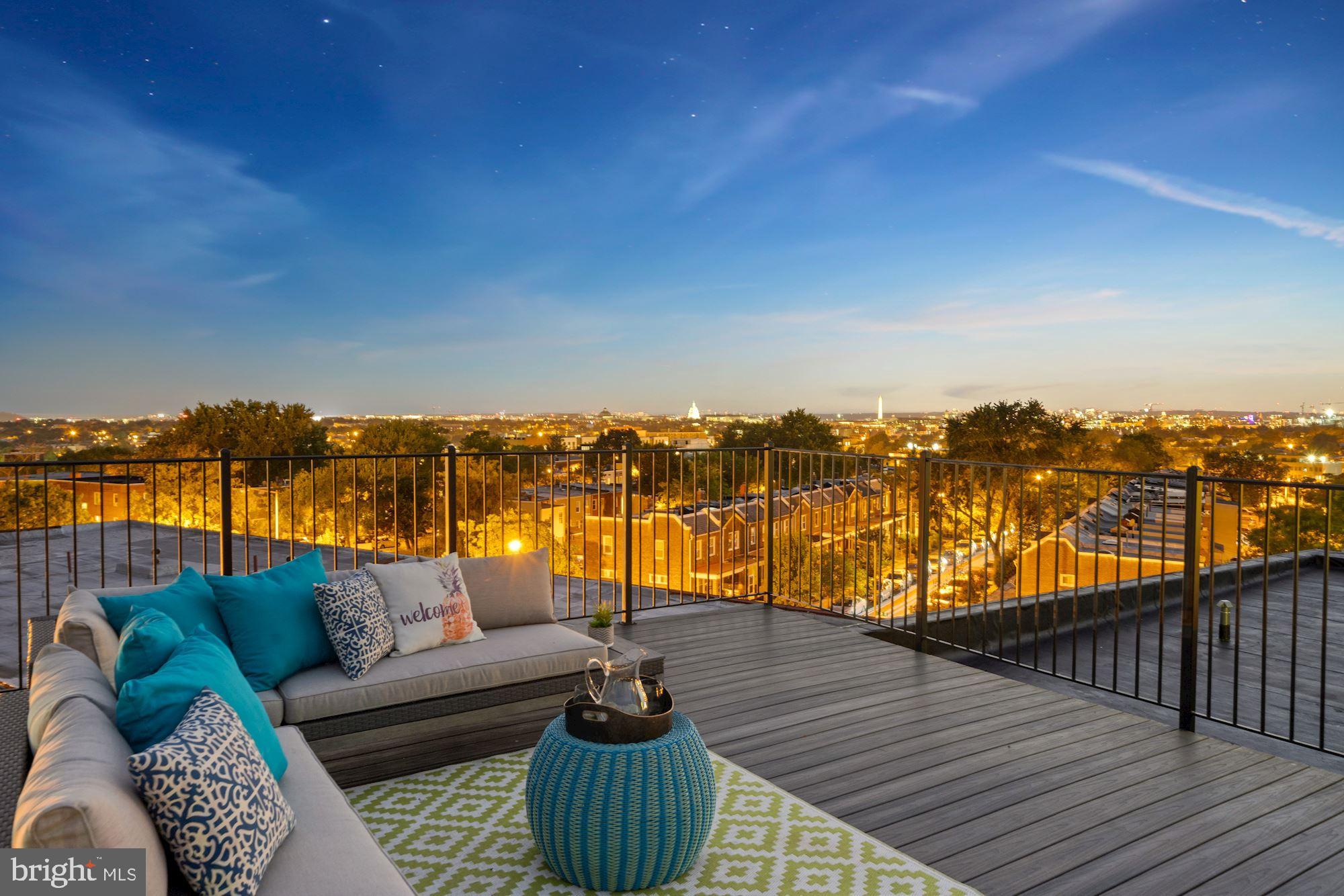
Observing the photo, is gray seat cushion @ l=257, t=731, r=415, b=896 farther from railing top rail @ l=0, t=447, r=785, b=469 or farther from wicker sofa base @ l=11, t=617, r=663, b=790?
railing top rail @ l=0, t=447, r=785, b=469

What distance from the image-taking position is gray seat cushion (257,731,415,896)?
1438mm

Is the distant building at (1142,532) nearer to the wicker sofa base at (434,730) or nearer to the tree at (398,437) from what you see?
the wicker sofa base at (434,730)

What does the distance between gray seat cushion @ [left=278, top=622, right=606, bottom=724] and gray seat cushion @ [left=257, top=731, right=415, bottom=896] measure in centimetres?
66

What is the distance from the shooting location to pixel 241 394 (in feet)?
77.5

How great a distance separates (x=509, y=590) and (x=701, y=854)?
1569 millimetres

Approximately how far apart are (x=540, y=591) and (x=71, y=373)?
19.8 metres

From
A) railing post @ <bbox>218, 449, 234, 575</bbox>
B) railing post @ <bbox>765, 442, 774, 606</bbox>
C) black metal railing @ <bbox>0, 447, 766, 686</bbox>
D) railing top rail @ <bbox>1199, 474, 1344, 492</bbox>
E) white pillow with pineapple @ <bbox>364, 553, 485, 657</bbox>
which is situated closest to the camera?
railing top rail @ <bbox>1199, 474, 1344, 492</bbox>

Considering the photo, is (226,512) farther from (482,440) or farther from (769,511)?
(482,440)

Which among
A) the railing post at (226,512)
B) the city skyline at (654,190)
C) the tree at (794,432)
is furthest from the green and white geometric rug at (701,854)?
the tree at (794,432)

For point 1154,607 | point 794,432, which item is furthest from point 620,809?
point 794,432

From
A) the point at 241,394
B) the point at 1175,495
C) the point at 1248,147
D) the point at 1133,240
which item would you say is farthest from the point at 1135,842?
the point at 241,394

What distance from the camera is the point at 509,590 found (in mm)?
3436

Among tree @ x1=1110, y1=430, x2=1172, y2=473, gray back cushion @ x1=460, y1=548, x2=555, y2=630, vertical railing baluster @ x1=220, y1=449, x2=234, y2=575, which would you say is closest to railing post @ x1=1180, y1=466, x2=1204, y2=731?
gray back cushion @ x1=460, y1=548, x2=555, y2=630

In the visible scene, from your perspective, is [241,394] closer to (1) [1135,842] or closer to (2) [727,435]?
(2) [727,435]
